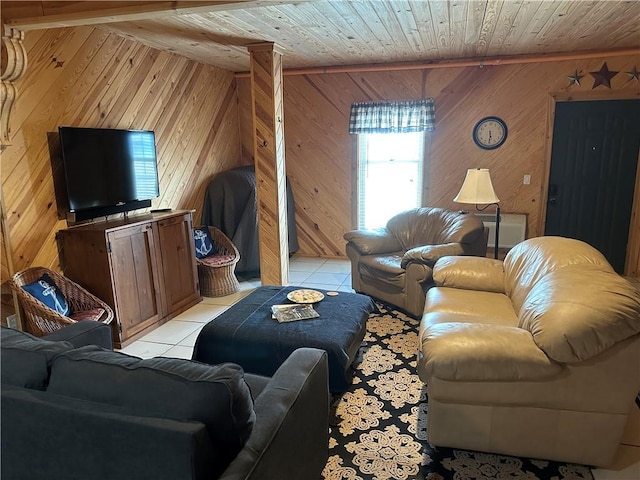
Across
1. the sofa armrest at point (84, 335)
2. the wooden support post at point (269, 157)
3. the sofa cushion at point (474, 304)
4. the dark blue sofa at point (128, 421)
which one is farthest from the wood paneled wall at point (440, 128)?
the dark blue sofa at point (128, 421)

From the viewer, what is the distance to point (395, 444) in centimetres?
223

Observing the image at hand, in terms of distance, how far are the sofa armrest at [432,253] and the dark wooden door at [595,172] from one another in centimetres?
209

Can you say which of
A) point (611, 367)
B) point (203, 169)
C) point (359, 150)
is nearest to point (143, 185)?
point (203, 169)

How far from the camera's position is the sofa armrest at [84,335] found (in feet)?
7.09

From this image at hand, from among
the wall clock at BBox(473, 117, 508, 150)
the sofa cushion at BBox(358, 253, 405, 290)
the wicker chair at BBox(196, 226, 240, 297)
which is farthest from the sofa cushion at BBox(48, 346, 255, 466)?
the wall clock at BBox(473, 117, 508, 150)

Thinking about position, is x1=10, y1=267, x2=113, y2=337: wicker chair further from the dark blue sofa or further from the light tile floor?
the dark blue sofa

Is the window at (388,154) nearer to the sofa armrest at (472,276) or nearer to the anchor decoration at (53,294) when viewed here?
the sofa armrest at (472,276)

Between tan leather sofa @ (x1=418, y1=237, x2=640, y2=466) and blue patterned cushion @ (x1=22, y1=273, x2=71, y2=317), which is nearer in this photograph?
tan leather sofa @ (x1=418, y1=237, x2=640, y2=466)

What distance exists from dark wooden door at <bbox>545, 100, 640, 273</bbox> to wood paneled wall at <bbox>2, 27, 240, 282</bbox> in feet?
13.2

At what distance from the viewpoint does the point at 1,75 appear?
2.65m

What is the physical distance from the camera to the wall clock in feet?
16.7

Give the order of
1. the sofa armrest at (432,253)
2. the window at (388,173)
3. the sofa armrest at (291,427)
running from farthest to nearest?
1. the window at (388,173)
2. the sofa armrest at (432,253)
3. the sofa armrest at (291,427)

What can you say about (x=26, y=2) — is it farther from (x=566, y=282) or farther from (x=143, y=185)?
(x=566, y=282)

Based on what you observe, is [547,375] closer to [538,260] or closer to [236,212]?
[538,260]
